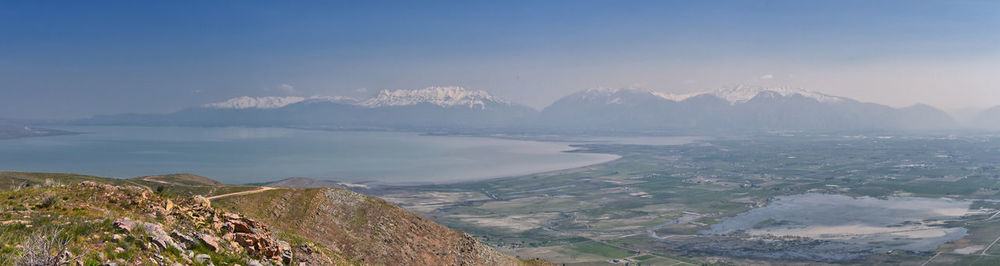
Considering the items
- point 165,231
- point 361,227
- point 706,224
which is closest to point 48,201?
point 165,231

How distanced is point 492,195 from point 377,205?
462 feet

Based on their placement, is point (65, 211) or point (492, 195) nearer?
point (65, 211)

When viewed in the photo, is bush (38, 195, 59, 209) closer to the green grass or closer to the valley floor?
the valley floor

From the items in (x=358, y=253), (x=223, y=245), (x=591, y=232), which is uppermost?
(x=223, y=245)

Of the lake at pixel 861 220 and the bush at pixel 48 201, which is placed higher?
the bush at pixel 48 201

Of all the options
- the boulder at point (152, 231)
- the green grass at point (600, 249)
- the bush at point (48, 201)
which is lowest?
the green grass at point (600, 249)

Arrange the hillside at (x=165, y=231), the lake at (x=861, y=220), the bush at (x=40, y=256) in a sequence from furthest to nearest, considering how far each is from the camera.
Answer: the lake at (x=861, y=220), the hillside at (x=165, y=231), the bush at (x=40, y=256)

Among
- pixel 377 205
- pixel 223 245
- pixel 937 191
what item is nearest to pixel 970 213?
pixel 937 191

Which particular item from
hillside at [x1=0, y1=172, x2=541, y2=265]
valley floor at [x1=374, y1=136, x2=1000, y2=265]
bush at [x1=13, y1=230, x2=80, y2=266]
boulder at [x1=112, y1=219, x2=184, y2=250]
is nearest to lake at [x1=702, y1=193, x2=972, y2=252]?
valley floor at [x1=374, y1=136, x2=1000, y2=265]

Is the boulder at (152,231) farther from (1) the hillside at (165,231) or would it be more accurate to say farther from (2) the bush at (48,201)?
(2) the bush at (48,201)

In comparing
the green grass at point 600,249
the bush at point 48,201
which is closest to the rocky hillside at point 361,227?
the bush at point 48,201

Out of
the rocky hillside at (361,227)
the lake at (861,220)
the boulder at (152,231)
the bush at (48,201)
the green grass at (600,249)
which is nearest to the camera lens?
the boulder at (152,231)

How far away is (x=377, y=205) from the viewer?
47750 millimetres

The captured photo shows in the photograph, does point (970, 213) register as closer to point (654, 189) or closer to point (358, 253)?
point (654, 189)
